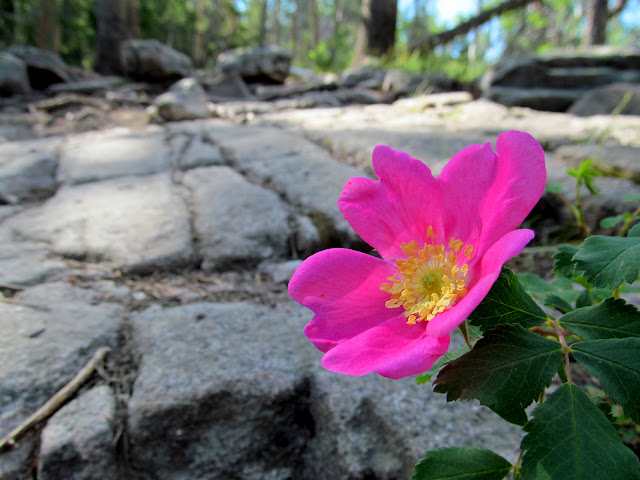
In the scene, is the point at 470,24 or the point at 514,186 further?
the point at 470,24

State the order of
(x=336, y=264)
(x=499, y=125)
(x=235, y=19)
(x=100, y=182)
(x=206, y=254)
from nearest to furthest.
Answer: (x=336, y=264)
(x=206, y=254)
(x=100, y=182)
(x=499, y=125)
(x=235, y=19)

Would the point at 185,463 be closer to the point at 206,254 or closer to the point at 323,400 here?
the point at 323,400

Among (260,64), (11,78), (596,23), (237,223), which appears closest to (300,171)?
(237,223)

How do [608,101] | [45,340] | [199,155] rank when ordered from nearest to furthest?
[45,340] < [199,155] < [608,101]

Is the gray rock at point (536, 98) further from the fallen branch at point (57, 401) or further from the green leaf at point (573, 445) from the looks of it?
the green leaf at point (573, 445)

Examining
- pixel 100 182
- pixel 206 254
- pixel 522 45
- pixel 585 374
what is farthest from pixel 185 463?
pixel 522 45

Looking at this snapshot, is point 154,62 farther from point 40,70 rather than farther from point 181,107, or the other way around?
point 181,107
